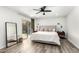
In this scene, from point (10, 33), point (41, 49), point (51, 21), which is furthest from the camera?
point (51, 21)

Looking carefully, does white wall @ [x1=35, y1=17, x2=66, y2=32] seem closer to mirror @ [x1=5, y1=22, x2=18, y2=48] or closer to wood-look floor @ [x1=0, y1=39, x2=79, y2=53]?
mirror @ [x1=5, y1=22, x2=18, y2=48]

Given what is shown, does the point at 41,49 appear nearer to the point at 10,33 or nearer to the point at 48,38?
the point at 48,38

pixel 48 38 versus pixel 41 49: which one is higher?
pixel 48 38

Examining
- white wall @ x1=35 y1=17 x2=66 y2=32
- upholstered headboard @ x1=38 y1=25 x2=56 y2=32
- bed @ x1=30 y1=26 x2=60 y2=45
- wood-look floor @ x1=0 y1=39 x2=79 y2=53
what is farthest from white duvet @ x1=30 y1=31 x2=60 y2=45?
white wall @ x1=35 y1=17 x2=66 y2=32

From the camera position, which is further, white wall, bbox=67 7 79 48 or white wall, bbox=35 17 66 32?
white wall, bbox=35 17 66 32

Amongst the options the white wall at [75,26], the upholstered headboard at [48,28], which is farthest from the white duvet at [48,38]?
the upholstered headboard at [48,28]

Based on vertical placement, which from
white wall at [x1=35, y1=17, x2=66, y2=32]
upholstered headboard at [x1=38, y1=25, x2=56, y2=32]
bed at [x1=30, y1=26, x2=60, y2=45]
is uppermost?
white wall at [x1=35, y1=17, x2=66, y2=32]

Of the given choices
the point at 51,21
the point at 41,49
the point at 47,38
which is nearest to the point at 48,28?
the point at 51,21

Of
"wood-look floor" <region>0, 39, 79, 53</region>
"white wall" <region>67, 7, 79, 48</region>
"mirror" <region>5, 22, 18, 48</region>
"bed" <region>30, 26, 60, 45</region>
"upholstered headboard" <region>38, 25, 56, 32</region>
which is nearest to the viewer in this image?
"wood-look floor" <region>0, 39, 79, 53</region>

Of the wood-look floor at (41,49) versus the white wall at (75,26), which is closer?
the wood-look floor at (41,49)

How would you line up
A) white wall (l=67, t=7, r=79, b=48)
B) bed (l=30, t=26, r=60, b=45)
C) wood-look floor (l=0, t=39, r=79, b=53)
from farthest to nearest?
bed (l=30, t=26, r=60, b=45)
white wall (l=67, t=7, r=79, b=48)
wood-look floor (l=0, t=39, r=79, b=53)

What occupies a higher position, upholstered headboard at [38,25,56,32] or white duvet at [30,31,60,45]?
upholstered headboard at [38,25,56,32]

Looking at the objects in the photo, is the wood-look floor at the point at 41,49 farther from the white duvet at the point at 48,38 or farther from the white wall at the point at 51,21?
the white wall at the point at 51,21

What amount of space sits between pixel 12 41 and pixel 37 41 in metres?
1.53
